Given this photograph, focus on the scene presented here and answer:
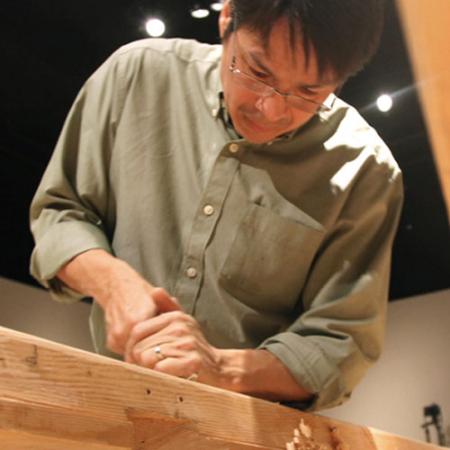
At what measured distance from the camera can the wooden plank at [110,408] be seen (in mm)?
594

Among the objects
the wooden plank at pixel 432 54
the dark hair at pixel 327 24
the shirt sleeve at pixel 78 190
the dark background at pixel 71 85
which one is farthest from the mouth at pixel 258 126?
the dark background at pixel 71 85

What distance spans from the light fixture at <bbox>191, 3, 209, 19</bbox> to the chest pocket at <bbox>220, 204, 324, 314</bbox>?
73.9 inches

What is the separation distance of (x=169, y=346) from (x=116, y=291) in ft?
0.46

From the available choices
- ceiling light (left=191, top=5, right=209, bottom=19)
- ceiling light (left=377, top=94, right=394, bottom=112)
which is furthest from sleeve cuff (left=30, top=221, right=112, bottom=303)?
ceiling light (left=377, top=94, right=394, bottom=112)

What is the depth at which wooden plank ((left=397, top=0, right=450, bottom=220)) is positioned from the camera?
31 cm

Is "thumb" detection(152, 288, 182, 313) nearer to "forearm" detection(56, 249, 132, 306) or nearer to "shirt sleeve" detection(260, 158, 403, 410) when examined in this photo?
"forearm" detection(56, 249, 132, 306)

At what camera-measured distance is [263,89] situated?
1228 mm

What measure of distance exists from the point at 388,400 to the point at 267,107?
4.06 meters

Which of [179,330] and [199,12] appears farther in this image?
[199,12]

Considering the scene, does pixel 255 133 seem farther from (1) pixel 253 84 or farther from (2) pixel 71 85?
(2) pixel 71 85

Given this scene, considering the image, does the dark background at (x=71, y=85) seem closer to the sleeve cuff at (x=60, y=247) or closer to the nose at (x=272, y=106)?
the nose at (x=272, y=106)

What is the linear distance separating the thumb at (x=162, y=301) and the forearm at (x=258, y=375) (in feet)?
0.36

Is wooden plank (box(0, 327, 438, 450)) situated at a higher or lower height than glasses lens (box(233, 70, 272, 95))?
lower

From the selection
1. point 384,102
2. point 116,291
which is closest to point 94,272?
point 116,291
